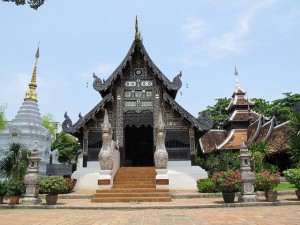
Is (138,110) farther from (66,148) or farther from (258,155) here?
(66,148)

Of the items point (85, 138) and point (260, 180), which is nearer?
point (260, 180)

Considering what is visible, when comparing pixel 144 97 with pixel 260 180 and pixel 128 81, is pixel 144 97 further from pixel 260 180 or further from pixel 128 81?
pixel 260 180

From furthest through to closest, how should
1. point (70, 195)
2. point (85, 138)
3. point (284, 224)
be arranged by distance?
point (85, 138) < point (70, 195) < point (284, 224)

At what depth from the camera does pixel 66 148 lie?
37.8m

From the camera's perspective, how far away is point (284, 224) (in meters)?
5.69

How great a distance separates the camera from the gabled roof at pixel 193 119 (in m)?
15.8

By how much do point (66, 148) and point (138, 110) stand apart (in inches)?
930

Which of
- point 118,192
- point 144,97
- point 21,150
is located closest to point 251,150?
point 144,97

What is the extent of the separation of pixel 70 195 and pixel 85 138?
4.64 m

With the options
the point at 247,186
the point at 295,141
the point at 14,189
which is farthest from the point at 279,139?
the point at 14,189

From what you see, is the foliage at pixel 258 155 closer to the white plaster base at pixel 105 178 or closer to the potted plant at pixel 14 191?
the white plaster base at pixel 105 178

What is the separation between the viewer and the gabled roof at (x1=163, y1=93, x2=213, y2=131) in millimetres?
15794

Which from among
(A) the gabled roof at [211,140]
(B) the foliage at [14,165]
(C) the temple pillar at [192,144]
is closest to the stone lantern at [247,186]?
(C) the temple pillar at [192,144]

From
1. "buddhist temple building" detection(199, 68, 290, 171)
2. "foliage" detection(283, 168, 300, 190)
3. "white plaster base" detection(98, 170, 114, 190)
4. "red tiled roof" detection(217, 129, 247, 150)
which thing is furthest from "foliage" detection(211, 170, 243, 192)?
"red tiled roof" detection(217, 129, 247, 150)
